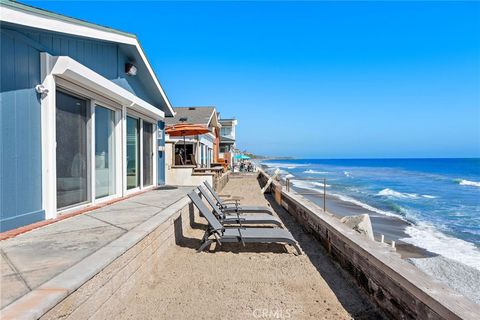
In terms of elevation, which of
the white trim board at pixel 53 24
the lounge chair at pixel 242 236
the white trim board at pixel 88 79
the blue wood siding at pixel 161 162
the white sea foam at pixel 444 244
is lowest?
the white sea foam at pixel 444 244

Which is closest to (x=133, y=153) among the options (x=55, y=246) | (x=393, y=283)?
(x=55, y=246)

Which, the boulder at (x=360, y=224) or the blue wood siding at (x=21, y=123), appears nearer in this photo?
the blue wood siding at (x=21, y=123)

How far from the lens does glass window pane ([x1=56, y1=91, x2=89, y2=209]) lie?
4.91m

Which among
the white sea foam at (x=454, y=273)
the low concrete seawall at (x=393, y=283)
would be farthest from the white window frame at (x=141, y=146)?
the white sea foam at (x=454, y=273)

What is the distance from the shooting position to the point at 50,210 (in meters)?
4.52

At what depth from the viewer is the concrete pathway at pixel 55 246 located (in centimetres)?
241

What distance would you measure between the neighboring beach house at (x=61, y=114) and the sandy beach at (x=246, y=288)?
2.12m

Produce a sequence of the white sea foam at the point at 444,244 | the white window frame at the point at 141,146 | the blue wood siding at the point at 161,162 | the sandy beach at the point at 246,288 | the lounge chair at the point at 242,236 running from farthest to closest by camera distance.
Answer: the blue wood siding at the point at 161,162, the white sea foam at the point at 444,244, the white window frame at the point at 141,146, the lounge chair at the point at 242,236, the sandy beach at the point at 246,288

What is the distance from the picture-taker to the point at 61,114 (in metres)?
4.93

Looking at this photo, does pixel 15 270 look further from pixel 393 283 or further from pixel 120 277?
pixel 393 283

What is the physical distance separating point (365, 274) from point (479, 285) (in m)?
4.61

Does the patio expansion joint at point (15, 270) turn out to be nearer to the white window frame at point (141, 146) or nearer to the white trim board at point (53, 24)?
the white trim board at point (53, 24)

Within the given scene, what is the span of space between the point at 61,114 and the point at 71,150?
0.65 metres

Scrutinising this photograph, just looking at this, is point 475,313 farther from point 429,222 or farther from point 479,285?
point 429,222
